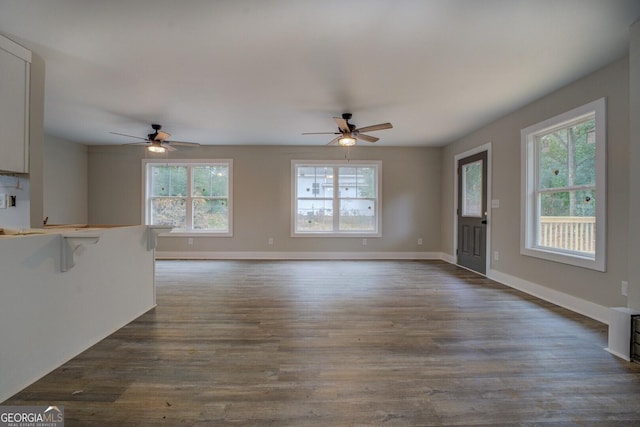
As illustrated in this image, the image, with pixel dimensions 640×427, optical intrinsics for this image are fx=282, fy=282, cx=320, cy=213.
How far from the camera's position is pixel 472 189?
515cm

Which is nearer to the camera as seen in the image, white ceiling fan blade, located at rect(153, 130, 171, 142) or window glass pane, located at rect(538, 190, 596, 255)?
window glass pane, located at rect(538, 190, 596, 255)

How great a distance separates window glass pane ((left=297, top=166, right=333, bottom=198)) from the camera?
6219 mm

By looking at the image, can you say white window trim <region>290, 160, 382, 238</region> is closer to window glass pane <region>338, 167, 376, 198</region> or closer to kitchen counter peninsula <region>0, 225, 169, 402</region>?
window glass pane <region>338, 167, 376, 198</region>

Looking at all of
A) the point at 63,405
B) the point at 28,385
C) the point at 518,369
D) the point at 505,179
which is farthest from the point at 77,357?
the point at 505,179

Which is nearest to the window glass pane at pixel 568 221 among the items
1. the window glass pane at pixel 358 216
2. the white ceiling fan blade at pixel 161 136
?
the window glass pane at pixel 358 216

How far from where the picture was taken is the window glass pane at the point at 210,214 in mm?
6188

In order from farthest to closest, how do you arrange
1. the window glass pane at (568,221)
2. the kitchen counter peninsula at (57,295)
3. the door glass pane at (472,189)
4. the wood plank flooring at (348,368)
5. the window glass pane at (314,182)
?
1. the window glass pane at (314,182)
2. the door glass pane at (472,189)
3. the window glass pane at (568,221)
4. the kitchen counter peninsula at (57,295)
5. the wood plank flooring at (348,368)

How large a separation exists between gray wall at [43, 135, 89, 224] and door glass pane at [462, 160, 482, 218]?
775 centimetres

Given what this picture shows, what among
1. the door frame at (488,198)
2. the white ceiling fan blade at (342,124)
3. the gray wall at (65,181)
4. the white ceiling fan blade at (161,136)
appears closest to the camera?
the white ceiling fan blade at (342,124)

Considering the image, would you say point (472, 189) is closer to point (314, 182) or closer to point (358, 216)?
point (358, 216)

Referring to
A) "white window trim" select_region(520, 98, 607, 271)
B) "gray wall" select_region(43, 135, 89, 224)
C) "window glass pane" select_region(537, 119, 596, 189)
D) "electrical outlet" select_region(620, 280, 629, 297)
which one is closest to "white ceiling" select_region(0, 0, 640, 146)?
"white window trim" select_region(520, 98, 607, 271)

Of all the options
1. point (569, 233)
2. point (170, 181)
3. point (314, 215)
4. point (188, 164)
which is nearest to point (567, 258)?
point (569, 233)

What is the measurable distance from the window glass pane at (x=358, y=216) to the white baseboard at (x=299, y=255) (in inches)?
22.6

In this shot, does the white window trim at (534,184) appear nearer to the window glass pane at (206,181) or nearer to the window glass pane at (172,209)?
the window glass pane at (206,181)
